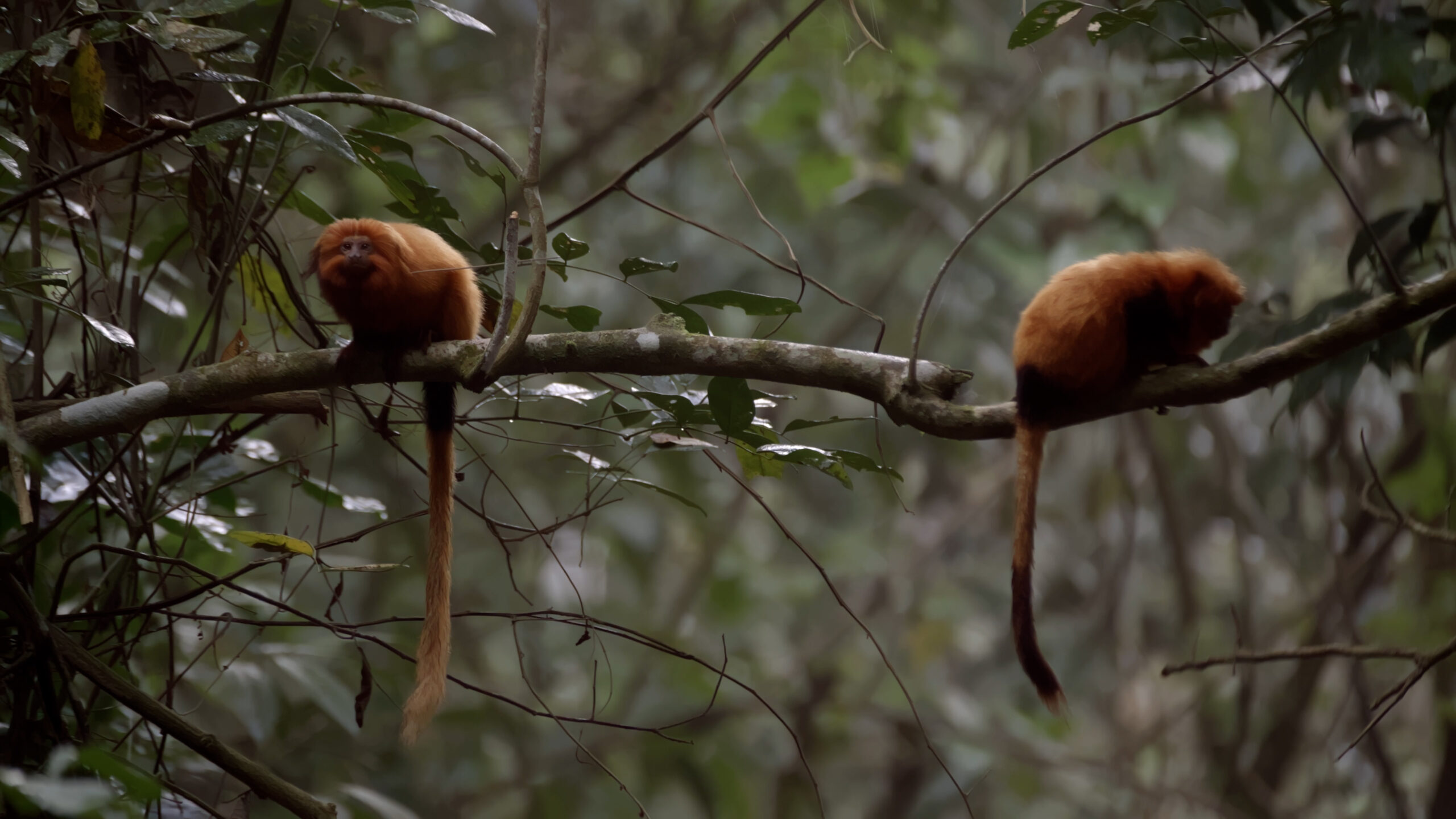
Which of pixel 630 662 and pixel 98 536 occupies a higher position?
pixel 630 662

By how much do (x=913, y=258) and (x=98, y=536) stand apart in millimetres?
4637

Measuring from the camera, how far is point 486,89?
5.27 m

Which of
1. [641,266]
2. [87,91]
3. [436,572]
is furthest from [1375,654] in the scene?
[87,91]

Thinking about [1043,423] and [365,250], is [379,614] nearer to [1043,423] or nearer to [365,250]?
[365,250]

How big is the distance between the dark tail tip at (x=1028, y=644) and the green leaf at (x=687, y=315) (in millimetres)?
714

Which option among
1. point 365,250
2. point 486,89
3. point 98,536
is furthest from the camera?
point 486,89

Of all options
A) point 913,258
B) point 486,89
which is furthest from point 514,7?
point 913,258

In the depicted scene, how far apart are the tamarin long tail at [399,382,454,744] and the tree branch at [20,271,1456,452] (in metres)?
0.26

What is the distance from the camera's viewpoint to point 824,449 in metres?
1.83

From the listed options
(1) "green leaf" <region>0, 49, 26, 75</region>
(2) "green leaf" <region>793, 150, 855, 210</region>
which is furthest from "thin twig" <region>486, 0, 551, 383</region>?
(2) "green leaf" <region>793, 150, 855, 210</region>

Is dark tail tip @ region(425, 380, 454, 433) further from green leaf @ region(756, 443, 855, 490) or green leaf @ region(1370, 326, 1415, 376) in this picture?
green leaf @ region(1370, 326, 1415, 376)

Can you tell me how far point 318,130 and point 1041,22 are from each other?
1191 mm

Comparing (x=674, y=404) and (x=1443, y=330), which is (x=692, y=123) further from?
(x=1443, y=330)

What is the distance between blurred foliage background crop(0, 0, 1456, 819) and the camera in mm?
2250
